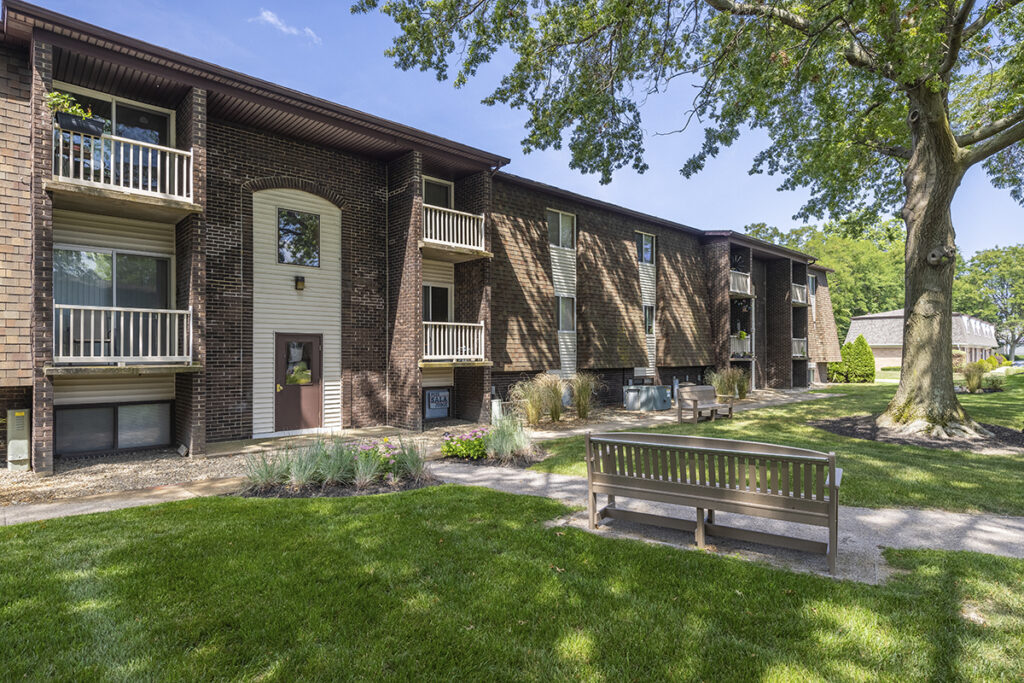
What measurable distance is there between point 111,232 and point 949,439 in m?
17.9

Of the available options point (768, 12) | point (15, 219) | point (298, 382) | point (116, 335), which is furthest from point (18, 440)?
point (768, 12)

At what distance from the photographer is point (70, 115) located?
8453 millimetres

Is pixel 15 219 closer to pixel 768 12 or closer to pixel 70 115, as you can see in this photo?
pixel 70 115

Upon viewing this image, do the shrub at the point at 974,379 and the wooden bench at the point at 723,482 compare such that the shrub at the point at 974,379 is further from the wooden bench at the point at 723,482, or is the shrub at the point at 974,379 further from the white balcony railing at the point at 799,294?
the wooden bench at the point at 723,482

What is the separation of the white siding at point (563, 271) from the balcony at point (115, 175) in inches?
429

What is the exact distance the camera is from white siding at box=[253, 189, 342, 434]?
11.6 m

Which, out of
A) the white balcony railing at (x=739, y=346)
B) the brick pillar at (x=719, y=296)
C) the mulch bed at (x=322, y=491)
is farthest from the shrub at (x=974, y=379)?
the mulch bed at (x=322, y=491)

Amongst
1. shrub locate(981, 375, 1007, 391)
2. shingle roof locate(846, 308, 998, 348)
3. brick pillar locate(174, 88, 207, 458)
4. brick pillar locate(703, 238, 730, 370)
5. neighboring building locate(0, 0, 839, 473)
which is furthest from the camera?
shingle roof locate(846, 308, 998, 348)

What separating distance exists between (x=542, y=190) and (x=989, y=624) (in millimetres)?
15384

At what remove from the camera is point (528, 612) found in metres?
3.42

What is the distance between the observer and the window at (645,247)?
21125 millimetres

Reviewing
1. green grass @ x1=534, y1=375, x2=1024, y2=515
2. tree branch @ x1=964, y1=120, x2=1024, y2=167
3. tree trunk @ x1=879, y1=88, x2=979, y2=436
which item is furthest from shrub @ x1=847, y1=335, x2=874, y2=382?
tree branch @ x1=964, y1=120, x2=1024, y2=167

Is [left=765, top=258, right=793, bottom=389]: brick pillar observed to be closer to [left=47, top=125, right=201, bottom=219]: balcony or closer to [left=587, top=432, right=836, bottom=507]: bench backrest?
[left=587, top=432, right=836, bottom=507]: bench backrest

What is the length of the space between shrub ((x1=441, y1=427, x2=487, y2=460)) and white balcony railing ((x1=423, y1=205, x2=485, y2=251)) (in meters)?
5.98
